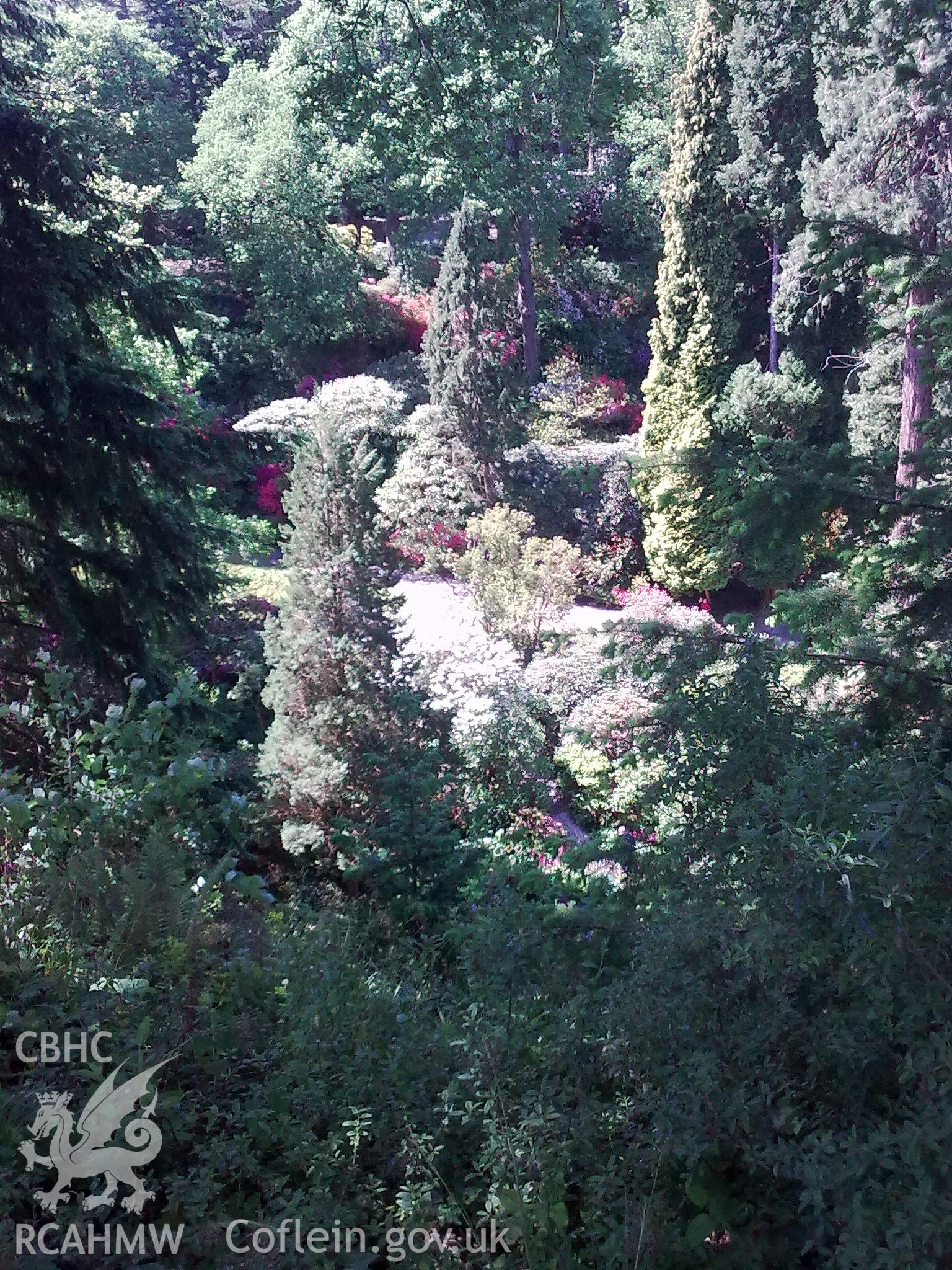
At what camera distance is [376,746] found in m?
6.38

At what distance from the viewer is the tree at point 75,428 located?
4.23 metres

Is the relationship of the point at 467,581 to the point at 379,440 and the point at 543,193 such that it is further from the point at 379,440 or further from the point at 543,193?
the point at 543,193

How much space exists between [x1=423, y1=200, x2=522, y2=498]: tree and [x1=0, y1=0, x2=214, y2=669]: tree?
35.7ft

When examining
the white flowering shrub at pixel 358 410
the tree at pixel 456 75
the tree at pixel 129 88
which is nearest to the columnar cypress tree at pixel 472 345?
the white flowering shrub at pixel 358 410

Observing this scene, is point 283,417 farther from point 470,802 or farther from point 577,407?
point 470,802

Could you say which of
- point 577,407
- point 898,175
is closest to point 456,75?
point 898,175

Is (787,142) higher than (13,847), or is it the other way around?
(787,142)

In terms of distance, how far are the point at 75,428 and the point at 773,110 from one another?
13.7m

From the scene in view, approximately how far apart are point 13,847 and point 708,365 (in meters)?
14.7

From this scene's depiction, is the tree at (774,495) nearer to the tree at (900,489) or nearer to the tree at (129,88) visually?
the tree at (900,489)

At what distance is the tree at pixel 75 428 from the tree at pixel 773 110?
1180cm

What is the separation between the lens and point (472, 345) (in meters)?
15.5

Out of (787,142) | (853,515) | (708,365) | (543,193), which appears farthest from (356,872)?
(543,193)

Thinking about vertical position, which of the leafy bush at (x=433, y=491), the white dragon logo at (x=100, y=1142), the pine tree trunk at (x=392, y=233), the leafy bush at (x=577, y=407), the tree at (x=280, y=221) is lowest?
the white dragon logo at (x=100, y=1142)
